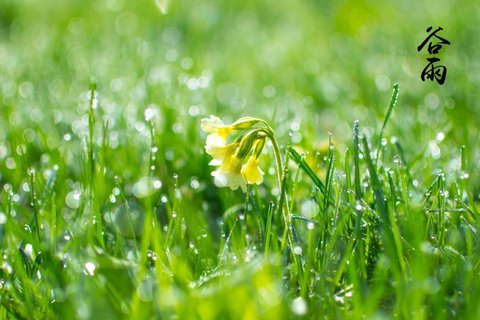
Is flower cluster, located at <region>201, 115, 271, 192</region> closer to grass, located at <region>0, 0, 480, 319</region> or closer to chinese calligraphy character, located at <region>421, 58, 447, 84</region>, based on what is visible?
grass, located at <region>0, 0, 480, 319</region>

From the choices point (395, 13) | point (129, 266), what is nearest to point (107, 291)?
point (129, 266)

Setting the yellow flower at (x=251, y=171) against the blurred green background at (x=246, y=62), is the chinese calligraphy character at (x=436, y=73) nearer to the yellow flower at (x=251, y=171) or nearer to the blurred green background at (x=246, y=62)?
the blurred green background at (x=246, y=62)

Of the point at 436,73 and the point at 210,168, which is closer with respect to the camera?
the point at 210,168

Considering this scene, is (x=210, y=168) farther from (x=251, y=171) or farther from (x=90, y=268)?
(x=90, y=268)

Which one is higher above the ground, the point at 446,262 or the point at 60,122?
the point at 60,122

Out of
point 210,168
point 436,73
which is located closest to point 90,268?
point 210,168

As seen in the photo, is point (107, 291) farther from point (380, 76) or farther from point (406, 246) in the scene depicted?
point (380, 76)
